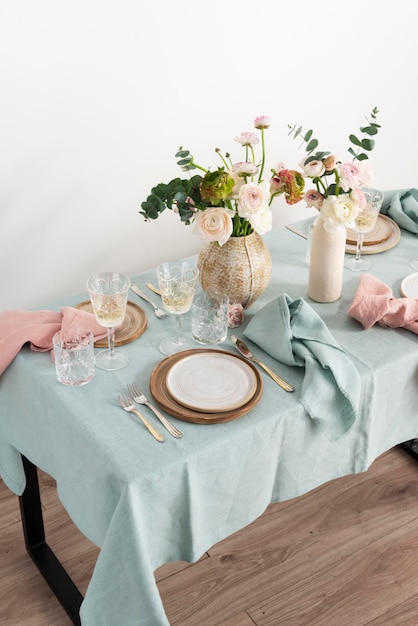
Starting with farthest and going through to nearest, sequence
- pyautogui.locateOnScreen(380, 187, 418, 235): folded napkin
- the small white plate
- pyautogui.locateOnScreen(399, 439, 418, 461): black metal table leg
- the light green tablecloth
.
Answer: pyautogui.locateOnScreen(399, 439, 418, 461): black metal table leg < pyautogui.locateOnScreen(380, 187, 418, 235): folded napkin < the small white plate < the light green tablecloth

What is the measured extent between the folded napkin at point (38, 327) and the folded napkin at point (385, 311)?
57 centimetres

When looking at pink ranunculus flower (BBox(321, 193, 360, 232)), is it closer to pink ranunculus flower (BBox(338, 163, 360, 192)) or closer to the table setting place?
pink ranunculus flower (BBox(338, 163, 360, 192))

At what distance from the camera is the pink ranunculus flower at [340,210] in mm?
1672

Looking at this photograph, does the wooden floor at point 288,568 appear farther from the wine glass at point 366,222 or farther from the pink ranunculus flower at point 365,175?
the pink ranunculus flower at point 365,175

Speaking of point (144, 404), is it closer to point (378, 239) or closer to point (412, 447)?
point (378, 239)

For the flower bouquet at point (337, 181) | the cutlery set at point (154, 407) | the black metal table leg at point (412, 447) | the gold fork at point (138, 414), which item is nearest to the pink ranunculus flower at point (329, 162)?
the flower bouquet at point (337, 181)

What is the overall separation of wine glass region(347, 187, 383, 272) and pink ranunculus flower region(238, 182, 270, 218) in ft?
1.22

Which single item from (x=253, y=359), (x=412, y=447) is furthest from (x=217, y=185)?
(x=412, y=447)

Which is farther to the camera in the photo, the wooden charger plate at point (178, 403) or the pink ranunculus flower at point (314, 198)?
the pink ranunculus flower at point (314, 198)

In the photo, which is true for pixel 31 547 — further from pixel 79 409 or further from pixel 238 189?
pixel 238 189

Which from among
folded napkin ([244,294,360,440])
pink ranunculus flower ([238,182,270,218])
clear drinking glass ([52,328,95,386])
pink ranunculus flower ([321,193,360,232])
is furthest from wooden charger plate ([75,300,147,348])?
pink ranunculus flower ([321,193,360,232])

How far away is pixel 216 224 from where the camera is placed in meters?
1.59

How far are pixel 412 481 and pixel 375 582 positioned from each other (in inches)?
16.3

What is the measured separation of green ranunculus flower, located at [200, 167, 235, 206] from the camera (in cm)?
154
